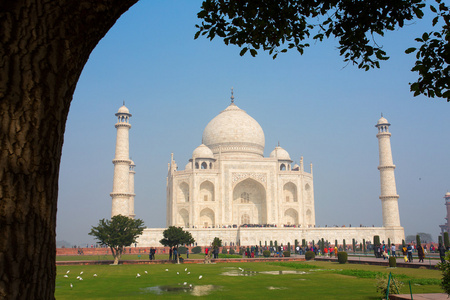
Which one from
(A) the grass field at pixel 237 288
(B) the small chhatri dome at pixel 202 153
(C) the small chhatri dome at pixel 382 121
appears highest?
(C) the small chhatri dome at pixel 382 121

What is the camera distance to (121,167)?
3566cm

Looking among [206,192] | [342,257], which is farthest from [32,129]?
[206,192]

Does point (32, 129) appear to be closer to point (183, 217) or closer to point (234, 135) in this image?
point (183, 217)

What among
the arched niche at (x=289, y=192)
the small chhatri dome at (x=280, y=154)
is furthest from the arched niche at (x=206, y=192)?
the small chhatri dome at (x=280, y=154)

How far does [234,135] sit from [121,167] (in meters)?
12.8

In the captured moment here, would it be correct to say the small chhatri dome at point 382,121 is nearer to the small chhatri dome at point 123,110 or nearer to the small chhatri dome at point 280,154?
the small chhatri dome at point 280,154

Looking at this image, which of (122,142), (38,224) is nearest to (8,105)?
(38,224)

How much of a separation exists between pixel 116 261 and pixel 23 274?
2061 cm

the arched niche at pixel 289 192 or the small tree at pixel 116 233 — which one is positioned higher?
the arched niche at pixel 289 192

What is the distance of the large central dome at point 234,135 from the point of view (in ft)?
144

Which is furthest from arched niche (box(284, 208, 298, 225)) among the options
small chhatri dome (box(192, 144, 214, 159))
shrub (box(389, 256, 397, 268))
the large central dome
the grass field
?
the grass field

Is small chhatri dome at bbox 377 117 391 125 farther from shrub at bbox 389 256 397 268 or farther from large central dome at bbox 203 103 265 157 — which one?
shrub at bbox 389 256 397 268

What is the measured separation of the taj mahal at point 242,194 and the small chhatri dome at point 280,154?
0.33ft

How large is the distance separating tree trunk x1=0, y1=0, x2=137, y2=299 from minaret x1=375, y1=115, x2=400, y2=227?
128ft
